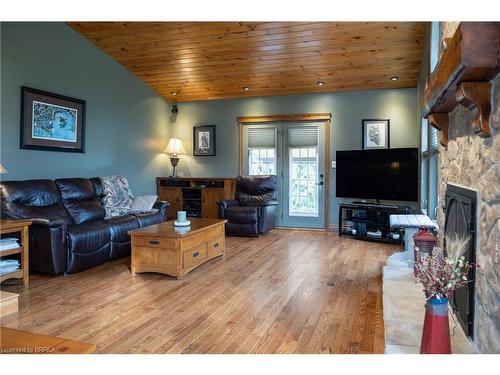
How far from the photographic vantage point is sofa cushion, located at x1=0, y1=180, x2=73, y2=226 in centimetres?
373

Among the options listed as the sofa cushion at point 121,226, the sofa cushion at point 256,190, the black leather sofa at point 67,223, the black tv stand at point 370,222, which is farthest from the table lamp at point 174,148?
the black tv stand at point 370,222

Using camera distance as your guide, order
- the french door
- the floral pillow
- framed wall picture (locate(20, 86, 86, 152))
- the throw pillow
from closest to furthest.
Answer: framed wall picture (locate(20, 86, 86, 152)) → the floral pillow → the throw pillow → the french door

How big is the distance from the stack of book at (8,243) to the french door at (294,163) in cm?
448

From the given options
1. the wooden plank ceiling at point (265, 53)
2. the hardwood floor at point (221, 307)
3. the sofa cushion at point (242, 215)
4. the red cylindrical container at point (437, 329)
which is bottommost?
the hardwood floor at point (221, 307)

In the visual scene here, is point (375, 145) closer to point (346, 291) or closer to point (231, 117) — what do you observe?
point (231, 117)

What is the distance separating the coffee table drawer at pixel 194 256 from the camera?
12.1 ft

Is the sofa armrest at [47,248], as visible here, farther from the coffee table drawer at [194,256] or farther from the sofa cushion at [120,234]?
the coffee table drawer at [194,256]

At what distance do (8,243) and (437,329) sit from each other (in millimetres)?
3454

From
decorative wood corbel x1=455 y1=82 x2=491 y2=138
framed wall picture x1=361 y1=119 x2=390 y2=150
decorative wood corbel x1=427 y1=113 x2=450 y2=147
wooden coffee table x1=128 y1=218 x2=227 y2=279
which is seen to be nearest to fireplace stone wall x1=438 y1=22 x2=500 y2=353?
decorative wood corbel x1=455 y1=82 x2=491 y2=138

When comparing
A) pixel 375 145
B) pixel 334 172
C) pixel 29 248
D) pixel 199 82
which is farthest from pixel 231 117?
pixel 29 248

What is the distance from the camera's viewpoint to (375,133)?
633 cm

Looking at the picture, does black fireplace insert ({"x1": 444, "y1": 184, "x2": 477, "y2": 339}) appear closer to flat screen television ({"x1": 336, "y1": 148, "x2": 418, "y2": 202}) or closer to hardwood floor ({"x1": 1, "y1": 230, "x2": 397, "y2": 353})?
hardwood floor ({"x1": 1, "y1": 230, "x2": 397, "y2": 353})

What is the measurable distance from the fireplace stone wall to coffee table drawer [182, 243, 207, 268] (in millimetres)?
2574

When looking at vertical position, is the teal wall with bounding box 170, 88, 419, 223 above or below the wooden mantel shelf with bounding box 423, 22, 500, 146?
above
